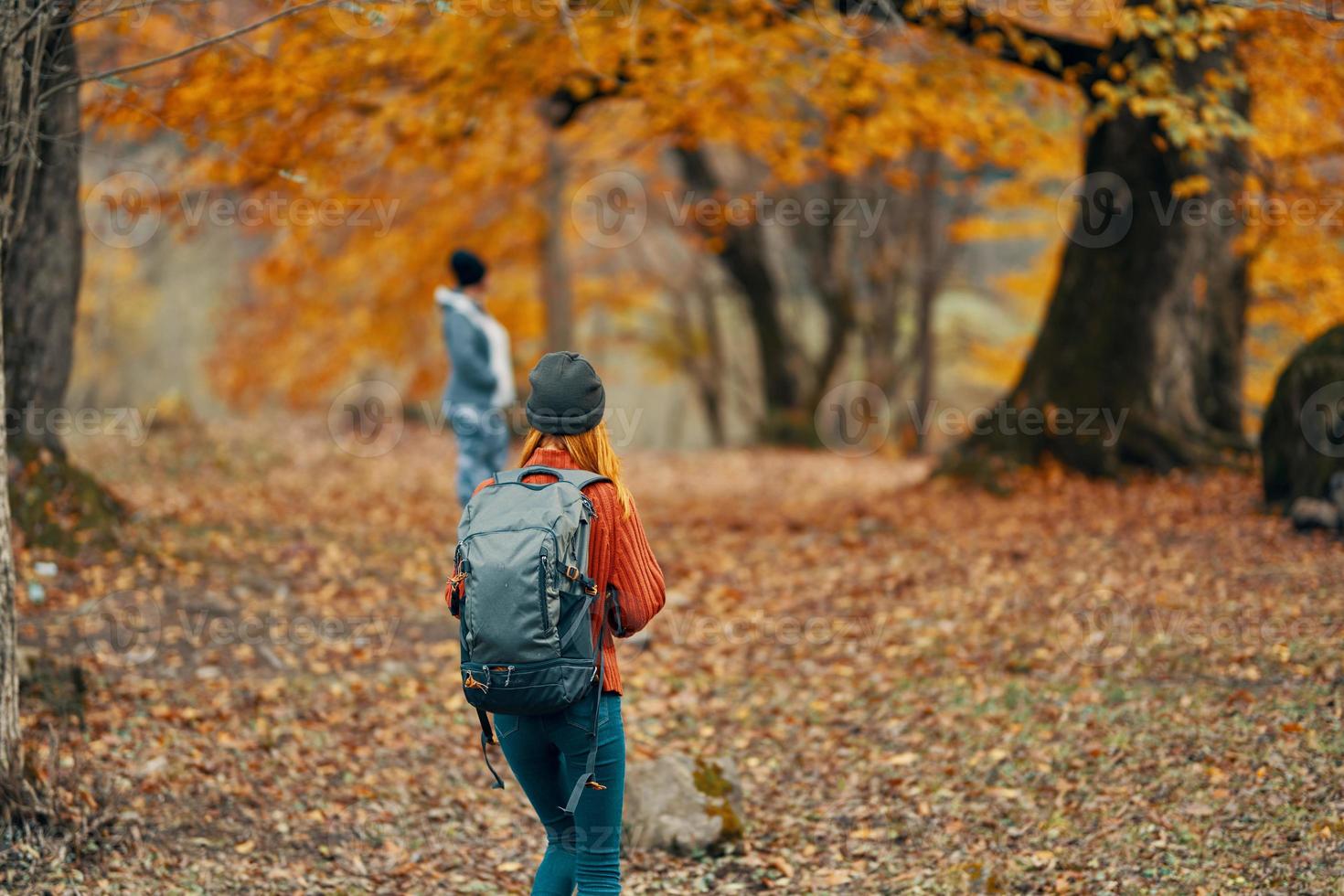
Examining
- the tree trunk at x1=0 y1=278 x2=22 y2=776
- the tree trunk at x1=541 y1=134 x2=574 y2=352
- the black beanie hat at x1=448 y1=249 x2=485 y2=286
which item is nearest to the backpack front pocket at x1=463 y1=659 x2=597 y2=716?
the tree trunk at x1=0 y1=278 x2=22 y2=776

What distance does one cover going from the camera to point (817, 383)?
2058cm

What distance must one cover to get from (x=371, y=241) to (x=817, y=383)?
25.8 ft

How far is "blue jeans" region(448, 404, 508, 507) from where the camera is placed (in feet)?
26.6

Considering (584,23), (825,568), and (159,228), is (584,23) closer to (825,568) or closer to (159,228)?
(825,568)

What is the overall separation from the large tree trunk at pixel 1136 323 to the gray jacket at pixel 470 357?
5.24 meters

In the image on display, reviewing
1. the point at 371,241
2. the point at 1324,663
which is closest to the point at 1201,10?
the point at 1324,663

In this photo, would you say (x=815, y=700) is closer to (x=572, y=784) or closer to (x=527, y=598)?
(x=572, y=784)

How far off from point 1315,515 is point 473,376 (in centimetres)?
592

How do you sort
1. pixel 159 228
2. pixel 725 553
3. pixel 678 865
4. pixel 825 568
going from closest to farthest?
pixel 678 865
pixel 825 568
pixel 725 553
pixel 159 228

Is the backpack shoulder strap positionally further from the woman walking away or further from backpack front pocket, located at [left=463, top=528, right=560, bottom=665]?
backpack front pocket, located at [left=463, top=528, right=560, bottom=665]

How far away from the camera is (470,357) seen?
808 centimetres

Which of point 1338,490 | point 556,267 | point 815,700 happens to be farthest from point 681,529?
point 556,267

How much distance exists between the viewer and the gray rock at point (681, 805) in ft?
16.8

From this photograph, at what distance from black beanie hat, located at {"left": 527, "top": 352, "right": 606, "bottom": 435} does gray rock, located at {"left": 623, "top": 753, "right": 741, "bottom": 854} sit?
2.36 m
